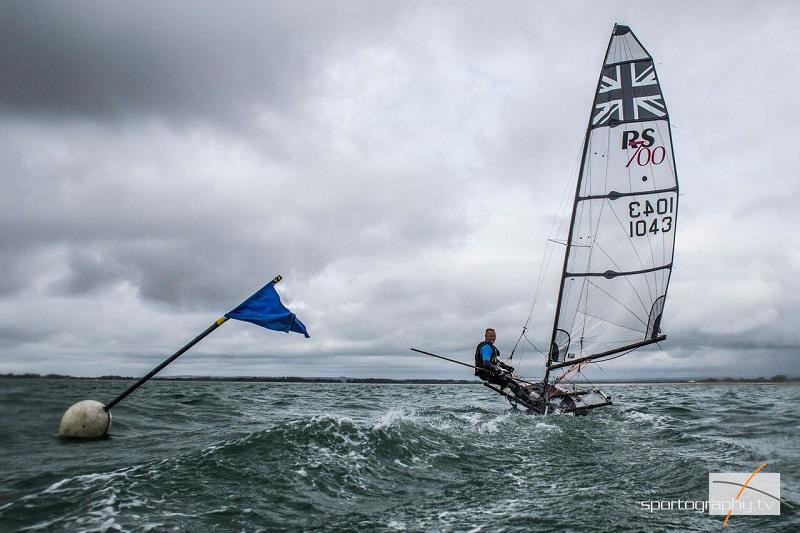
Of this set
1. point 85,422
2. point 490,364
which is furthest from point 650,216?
point 85,422

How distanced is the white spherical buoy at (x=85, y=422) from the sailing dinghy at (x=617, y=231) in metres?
14.0

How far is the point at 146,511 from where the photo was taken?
23.7 ft

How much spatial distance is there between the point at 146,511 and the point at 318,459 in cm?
367

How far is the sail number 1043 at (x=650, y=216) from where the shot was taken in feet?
68.3

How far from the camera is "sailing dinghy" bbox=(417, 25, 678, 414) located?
68.9 feet

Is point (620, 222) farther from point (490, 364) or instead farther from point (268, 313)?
point (268, 313)

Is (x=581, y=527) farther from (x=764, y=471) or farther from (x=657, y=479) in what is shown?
(x=764, y=471)

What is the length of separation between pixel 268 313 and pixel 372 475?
181 inches

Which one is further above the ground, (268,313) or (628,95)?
(628,95)

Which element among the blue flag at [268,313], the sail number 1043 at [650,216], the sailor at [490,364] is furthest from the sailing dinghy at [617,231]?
the blue flag at [268,313]

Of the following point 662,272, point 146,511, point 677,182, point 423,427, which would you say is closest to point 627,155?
point 677,182

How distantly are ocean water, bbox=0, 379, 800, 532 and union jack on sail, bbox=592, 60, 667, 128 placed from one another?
500 inches

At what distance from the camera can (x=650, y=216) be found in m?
21.1

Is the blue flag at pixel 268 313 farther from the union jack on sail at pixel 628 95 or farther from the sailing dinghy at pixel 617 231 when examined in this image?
the union jack on sail at pixel 628 95
